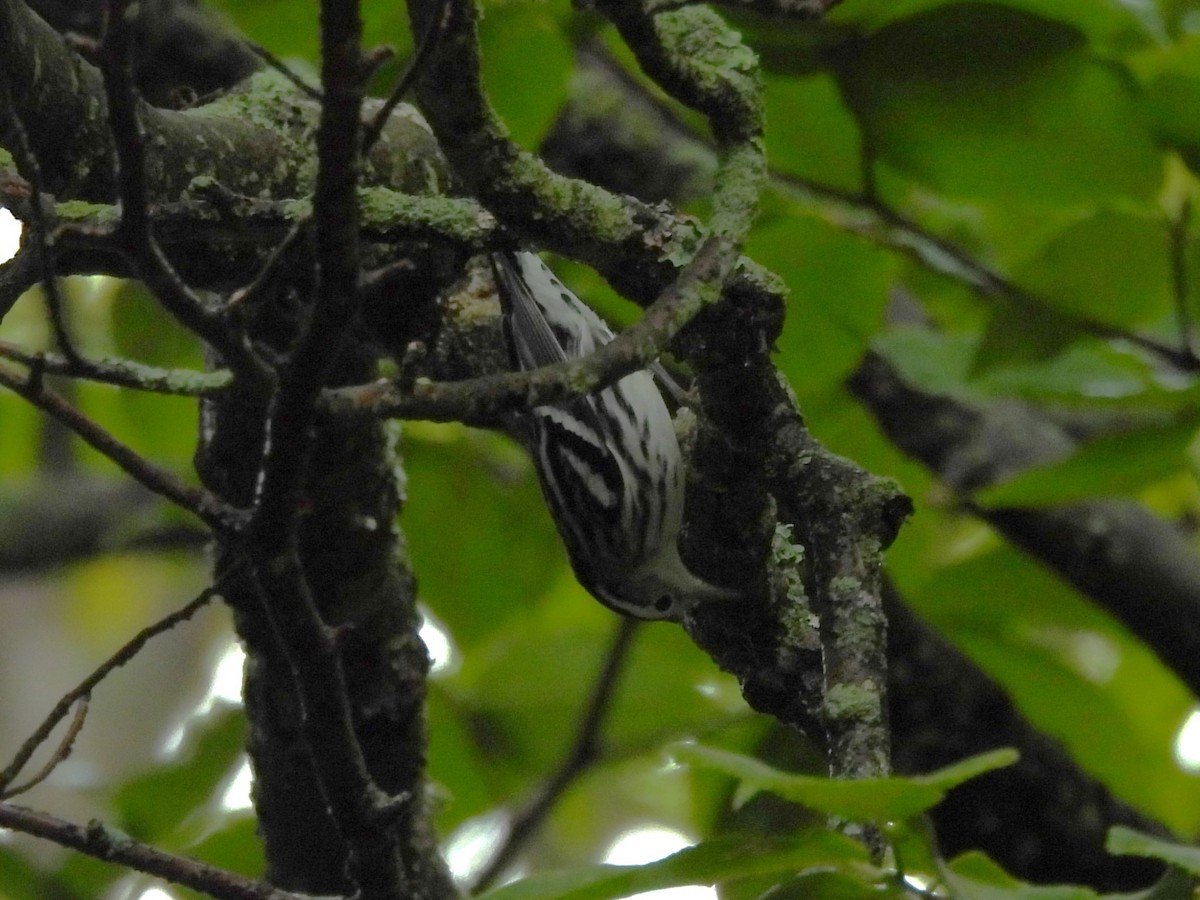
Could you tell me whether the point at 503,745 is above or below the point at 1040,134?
below

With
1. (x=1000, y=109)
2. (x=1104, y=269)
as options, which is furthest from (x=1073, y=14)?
(x=1104, y=269)

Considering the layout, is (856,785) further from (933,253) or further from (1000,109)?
(933,253)

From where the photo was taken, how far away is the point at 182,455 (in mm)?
3559

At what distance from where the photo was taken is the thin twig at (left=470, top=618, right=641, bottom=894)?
3.26 meters

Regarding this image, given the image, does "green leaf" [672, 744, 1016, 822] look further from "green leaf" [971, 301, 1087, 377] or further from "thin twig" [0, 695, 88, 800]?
"green leaf" [971, 301, 1087, 377]

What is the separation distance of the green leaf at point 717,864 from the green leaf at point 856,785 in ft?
0.21

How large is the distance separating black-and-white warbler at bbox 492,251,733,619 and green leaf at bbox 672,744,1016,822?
4.73 feet

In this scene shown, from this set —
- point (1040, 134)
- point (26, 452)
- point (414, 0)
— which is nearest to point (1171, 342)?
point (1040, 134)

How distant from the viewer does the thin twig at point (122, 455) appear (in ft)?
4.16

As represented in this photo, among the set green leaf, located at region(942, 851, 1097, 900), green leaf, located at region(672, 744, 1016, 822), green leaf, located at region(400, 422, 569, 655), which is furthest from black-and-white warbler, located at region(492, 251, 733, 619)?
green leaf, located at region(672, 744, 1016, 822)

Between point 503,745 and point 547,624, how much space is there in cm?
92

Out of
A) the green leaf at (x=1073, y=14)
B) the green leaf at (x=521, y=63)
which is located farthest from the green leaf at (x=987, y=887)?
the green leaf at (x=521, y=63)

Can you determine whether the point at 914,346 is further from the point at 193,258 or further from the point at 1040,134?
the point at 193,258

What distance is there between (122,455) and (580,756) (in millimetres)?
2157
